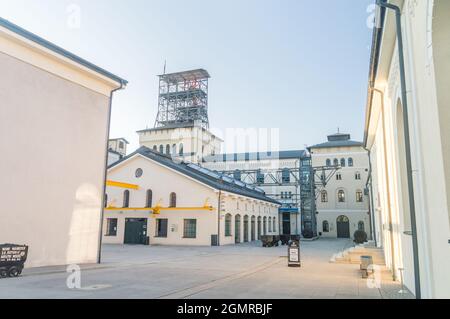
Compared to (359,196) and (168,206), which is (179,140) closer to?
(168,206)

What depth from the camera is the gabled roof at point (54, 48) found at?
1310cm

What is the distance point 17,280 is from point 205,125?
48337 mm

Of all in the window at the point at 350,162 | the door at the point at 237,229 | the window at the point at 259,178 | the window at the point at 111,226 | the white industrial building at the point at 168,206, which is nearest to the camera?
the white industrial building at the point at 168,206

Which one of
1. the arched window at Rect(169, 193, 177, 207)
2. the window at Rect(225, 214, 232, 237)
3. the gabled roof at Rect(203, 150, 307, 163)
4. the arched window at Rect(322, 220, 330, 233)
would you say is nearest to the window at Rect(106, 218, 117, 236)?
the arched window at Rect(169, 193, 177, 207)

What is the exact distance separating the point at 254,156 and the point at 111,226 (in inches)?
1200

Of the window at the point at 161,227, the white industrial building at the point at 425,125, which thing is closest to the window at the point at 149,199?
the window at the point at 161,227

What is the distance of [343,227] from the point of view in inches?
1933

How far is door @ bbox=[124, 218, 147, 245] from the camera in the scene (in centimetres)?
3128

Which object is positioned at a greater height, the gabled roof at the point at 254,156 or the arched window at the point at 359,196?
the gabled roof at the point at 254,156

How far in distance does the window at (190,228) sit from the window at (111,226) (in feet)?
22.8

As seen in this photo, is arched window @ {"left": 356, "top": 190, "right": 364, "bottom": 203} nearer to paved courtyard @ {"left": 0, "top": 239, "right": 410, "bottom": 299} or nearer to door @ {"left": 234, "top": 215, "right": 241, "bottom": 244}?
door @ {"left": 234, "top": 215, "right": 241, "bottom": 244}

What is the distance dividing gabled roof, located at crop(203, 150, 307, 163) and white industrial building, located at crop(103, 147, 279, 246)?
22.8 m

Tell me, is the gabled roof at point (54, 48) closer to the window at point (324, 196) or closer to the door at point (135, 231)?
the door at point (135, 231)
